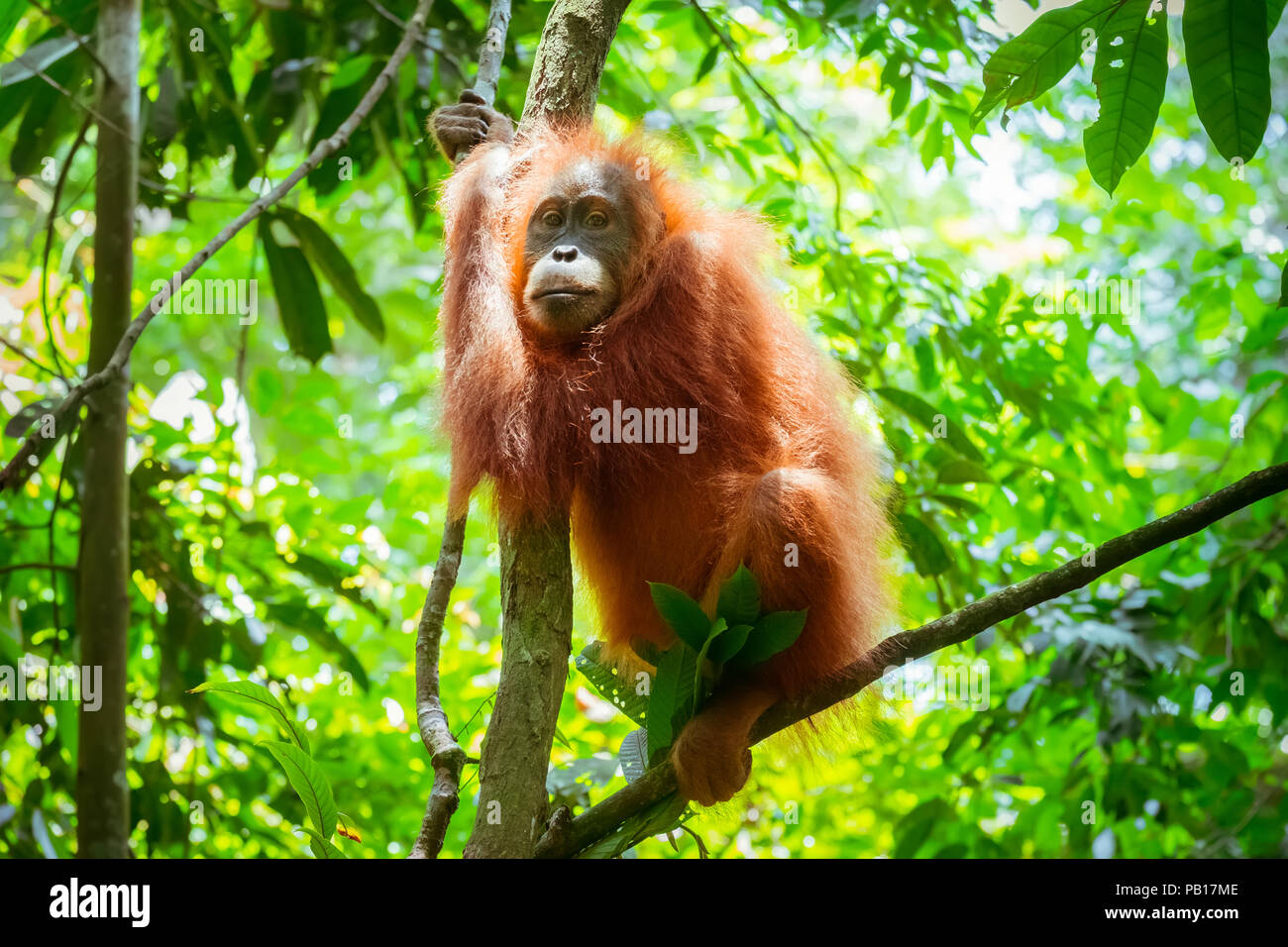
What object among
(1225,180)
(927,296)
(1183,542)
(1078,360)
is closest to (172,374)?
(927,296)

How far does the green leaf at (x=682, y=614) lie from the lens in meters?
2.42

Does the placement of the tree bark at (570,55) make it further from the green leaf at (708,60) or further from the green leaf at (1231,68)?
the green leaf at (708,60)

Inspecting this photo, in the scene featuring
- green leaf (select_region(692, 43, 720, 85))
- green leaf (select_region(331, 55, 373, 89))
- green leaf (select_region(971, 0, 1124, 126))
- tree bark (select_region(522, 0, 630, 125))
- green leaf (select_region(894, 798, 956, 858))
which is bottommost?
green leaf (select_region(894, 798, 956, 858))

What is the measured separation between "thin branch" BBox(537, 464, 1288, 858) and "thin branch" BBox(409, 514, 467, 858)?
0.69 feet

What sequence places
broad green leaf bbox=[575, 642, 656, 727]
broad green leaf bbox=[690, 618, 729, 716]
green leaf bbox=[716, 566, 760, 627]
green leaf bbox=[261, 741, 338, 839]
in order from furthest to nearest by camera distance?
broad green leaf bbox=[575, 642, 656, 727] < green leaf bbox=[716, 566, 760, 627] < broad green leaf bbox=[690, 618, 729, 716] < green leaf bbox=[261, 741, 338, 839]

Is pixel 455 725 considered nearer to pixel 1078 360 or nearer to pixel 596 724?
pixel 596 724

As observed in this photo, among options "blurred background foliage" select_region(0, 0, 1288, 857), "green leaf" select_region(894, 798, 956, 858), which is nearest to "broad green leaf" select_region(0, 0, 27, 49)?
"blurred background foliage" select_region(0, 0, 1288, 857)

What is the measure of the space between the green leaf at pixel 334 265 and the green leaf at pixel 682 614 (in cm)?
228

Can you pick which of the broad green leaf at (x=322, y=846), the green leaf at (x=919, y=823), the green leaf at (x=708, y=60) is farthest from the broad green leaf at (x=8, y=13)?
the green leaf at (x=919, y=823)

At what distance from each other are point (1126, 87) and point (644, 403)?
1.31 m

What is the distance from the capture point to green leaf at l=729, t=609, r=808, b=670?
2.42 meters

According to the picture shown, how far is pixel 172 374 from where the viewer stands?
206 inches

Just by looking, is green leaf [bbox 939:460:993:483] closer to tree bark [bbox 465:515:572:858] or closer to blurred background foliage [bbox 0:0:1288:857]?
blurred background foliage [bbox 0:0:1288:857]

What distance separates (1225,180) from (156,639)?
24.3 feet
